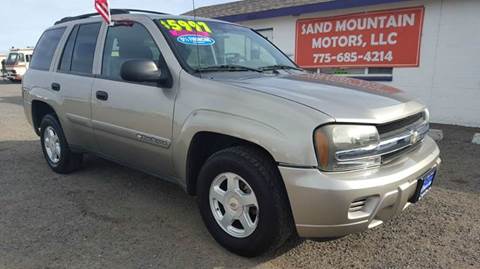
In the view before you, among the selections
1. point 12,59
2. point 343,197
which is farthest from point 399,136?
point 12,59

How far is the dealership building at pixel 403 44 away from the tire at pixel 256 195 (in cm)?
646

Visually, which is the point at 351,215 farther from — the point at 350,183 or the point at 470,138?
the point at 470,138

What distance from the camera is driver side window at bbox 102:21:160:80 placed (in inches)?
139

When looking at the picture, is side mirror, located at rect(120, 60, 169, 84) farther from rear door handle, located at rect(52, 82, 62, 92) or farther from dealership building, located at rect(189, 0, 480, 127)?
dealership building, located at rect(189, 0, 480, 127)

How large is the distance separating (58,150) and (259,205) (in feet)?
10.8

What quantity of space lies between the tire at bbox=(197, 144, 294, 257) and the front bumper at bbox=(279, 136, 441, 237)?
11 cm

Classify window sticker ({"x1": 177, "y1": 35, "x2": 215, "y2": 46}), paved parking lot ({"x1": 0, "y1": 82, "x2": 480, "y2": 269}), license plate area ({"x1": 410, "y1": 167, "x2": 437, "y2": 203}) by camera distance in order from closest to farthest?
license plate area ({"x1": 410, "y1": 167, "x2": 437, "y2": 203}), paved parking lot ({"x1": 0, "y1": 82, "x2": 480, "y2": 269}), window sticker ({"x1": 177, "y1": 35, "x2": 215, "y2": 46})

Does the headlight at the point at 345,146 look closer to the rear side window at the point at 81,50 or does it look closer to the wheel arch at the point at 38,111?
the rear side window at the point at 81,50

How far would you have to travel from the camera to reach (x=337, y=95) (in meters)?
2.72

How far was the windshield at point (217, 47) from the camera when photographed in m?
3.36

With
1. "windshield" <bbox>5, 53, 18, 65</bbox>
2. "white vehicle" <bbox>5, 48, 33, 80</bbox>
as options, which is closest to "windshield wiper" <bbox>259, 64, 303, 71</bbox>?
"white vehicle" <bbox>5, 48, 33, 80</bbox>

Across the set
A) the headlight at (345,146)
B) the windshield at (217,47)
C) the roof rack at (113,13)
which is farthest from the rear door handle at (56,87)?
the headlight at (345,146)

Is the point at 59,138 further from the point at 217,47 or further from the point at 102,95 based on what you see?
the point at 217,47

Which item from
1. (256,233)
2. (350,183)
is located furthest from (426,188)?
(256,233)
